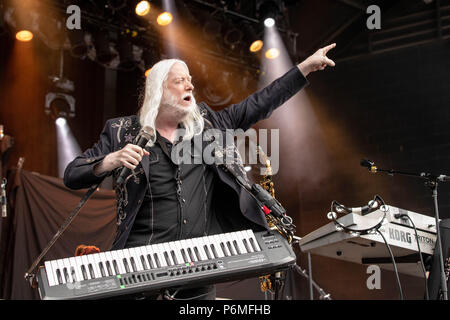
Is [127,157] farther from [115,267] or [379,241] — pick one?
[379,241]

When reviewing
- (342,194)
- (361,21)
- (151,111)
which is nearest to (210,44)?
(361,21)

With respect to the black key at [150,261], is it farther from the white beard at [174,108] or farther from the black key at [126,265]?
the white beard at [174,108]

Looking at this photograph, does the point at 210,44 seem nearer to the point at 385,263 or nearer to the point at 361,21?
the point at 361,21

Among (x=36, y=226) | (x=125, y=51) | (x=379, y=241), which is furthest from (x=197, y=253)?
(x=125, y=51)

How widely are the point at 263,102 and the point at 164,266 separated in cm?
103

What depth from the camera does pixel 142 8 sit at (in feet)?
19.9

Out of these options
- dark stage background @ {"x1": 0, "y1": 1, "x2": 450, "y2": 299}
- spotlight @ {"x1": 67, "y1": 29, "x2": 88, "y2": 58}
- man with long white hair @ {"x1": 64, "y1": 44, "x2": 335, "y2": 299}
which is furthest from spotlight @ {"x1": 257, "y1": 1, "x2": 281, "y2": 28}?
man with long white hair @ {"x1": 64, "y1": 44, "x2": 335, "y2": 299}

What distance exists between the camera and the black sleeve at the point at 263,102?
254 cm

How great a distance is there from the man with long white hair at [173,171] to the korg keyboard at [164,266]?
0.85 feet

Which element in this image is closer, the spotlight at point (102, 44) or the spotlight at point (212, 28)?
the spotlight at point (102, 44)

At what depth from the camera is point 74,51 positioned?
239 inches

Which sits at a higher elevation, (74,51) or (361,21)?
(361,21)

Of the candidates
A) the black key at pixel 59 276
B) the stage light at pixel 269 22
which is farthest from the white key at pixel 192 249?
the stage light at pixel 269 22
